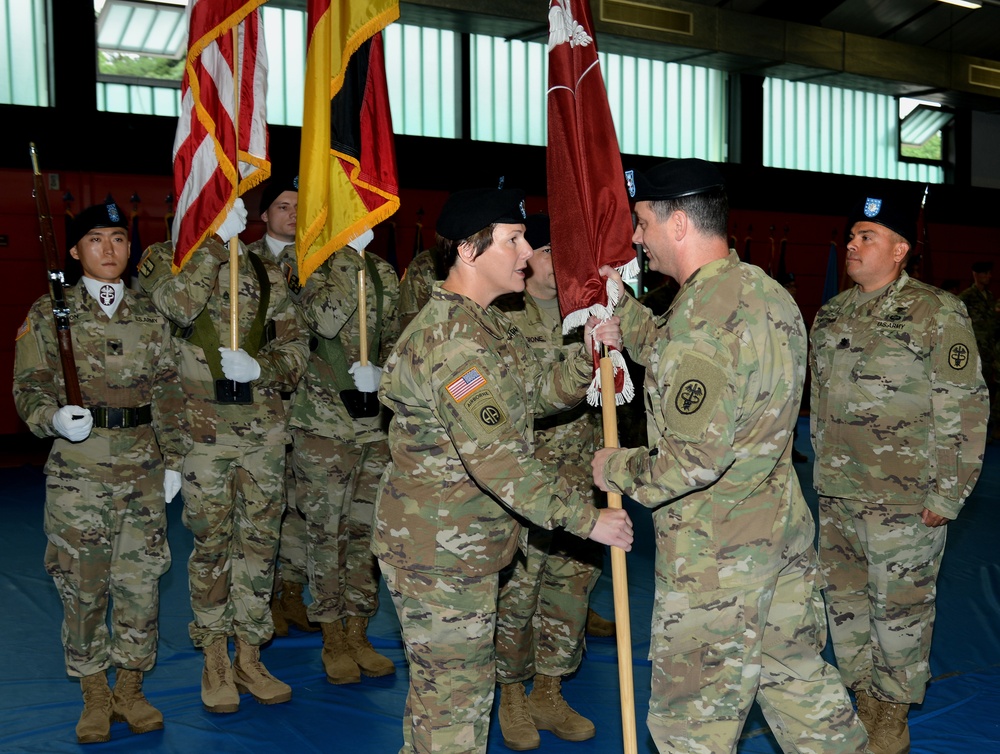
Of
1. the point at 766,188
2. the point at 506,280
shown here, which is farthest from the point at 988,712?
the point at 766,188

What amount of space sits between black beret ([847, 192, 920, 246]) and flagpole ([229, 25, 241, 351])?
7.06 ft

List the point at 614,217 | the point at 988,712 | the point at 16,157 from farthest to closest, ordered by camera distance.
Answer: the point at 16,157 → the point at 988,712 → the point at 614,217

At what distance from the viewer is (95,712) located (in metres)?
3.28

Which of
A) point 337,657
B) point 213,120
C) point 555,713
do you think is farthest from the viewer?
point 337,657

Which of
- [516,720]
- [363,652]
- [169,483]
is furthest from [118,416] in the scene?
[516,720]

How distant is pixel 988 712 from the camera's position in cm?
348

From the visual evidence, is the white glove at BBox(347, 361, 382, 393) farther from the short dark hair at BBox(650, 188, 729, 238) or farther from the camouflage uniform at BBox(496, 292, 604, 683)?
the short dark hair at BBox(650, 188, 729, 238)

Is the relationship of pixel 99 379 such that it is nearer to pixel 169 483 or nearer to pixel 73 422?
pixel 73 422

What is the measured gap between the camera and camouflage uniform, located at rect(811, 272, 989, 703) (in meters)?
3.10

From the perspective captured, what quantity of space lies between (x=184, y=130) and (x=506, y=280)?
1834mm

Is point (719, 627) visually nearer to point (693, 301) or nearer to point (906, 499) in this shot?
point (693, 301)

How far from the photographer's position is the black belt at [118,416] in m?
3.28

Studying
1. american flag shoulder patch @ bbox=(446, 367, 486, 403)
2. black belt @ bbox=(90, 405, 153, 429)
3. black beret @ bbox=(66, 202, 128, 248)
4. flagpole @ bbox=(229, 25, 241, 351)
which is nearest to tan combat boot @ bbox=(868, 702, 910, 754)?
american flag shoulder patch @ bbox=(446, 367, 486, 403)

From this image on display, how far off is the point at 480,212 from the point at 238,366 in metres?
1.47
